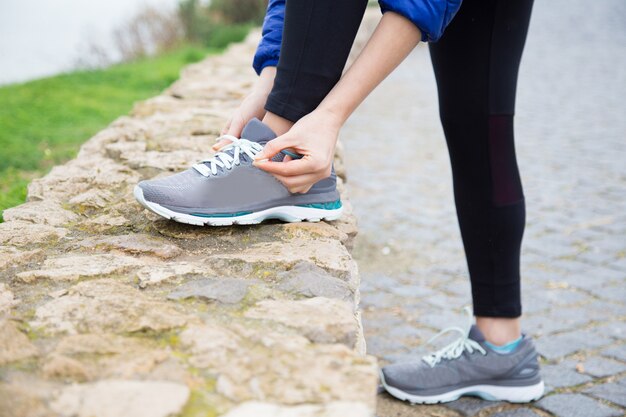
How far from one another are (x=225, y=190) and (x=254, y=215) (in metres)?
0.10

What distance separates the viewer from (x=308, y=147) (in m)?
1.65

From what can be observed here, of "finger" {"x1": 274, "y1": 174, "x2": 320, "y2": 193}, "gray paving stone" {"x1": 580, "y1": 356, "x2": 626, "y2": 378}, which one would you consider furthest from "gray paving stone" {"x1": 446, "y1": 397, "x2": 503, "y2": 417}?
"finger" {"x1": 274, "y1": 174, "x2": 320, "y2": 193}

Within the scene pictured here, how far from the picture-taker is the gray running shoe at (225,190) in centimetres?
174

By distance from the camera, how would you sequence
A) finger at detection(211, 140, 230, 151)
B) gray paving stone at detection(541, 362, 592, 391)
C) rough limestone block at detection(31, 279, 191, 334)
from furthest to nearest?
gray paving stone at detection(541, 362, 592, 391) → finger at detection(211, 140, 230, 151) → rough limestone block at detection(31, 279, 191, 334)

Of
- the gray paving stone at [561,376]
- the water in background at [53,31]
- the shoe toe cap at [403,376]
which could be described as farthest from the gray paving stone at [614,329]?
the water in background at [53,31]

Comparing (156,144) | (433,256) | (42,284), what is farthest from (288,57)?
(433,256)

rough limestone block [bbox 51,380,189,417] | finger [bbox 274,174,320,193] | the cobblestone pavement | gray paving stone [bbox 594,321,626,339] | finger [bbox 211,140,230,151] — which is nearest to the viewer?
rough limestone block [bbox 51,380,189,417]

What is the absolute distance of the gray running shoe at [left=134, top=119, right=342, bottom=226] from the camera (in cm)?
174

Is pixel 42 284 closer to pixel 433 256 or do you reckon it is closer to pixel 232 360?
pixel 232 360

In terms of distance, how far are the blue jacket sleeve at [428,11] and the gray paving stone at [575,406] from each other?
3.74 ft

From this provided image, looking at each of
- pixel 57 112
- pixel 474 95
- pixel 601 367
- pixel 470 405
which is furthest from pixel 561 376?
pixel 57 112

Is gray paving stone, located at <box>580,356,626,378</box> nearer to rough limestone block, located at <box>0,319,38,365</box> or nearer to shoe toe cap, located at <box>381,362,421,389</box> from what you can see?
shoe toe cap, located at <box>381,362,421,389</box>

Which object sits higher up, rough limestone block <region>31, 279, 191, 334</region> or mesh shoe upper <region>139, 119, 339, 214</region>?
mesh shoe upper <region>139, 119, 339, 214</region>

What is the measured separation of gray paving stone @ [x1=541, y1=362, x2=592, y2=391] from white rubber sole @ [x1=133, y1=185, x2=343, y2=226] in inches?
33.8
